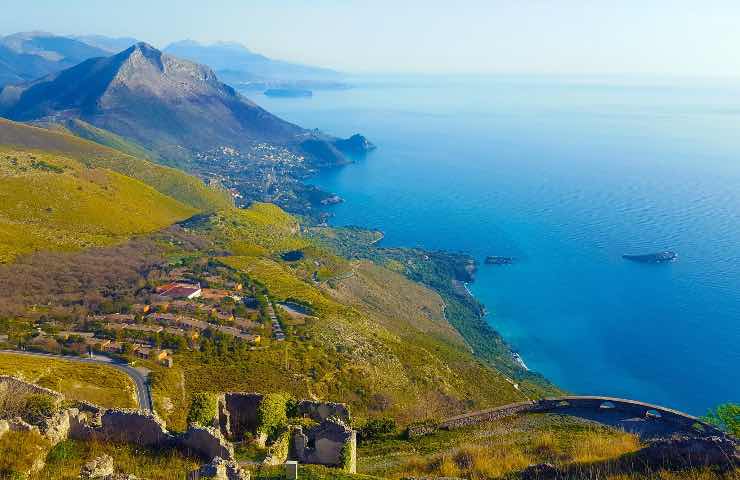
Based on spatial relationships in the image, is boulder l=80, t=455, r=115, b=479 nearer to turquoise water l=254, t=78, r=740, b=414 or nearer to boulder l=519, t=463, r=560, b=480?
boulder l=519, t=463, r=560, b=480

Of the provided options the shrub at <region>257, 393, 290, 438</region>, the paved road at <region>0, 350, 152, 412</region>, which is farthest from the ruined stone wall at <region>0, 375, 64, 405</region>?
the paved road at <region>0, 350, 152, 412</region>

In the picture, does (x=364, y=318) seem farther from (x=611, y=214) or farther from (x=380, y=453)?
(x=611, y=214)

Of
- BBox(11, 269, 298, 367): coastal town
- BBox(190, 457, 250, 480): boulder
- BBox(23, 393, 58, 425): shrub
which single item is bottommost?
BBox(11, 269, 298, 367): coastal town

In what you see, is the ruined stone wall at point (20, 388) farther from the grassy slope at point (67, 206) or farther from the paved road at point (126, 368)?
the grassy slope at point (67, 206)

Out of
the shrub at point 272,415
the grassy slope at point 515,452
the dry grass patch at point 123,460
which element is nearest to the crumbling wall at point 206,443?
the dry grass patch at point 123,460

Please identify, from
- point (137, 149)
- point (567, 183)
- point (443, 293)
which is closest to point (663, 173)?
point (567, 183)
